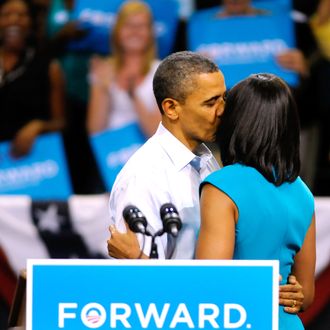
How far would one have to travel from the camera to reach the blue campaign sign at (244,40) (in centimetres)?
637

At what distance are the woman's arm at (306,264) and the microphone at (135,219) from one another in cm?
50

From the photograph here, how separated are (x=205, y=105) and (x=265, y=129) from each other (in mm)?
258

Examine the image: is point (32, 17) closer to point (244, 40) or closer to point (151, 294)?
point (244, 40)

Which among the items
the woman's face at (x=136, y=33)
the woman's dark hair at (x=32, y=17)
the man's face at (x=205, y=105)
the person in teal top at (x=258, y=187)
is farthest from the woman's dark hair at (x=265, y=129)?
the woman's dark hair at (x=32, y=17)

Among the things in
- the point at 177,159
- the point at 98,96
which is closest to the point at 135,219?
the point at 177,159

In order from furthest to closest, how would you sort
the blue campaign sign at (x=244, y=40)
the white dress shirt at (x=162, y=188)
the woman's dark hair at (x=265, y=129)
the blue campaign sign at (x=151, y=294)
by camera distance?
the blue campaign sign at (x=244, y=40), the white dress shirt at (x=162, y=188), the woman's dark hair at (x=265, y=129), the blue campaign sign at (x=151, y=294)

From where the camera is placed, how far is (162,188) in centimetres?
313

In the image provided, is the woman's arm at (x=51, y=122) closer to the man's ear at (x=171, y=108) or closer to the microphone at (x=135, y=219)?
the man's ear at (x=171, y=108)

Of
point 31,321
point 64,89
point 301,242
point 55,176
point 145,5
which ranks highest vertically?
point 145,5

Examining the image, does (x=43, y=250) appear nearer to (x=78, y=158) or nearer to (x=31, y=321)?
(x=78, y=158)

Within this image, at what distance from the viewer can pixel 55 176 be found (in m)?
6.65

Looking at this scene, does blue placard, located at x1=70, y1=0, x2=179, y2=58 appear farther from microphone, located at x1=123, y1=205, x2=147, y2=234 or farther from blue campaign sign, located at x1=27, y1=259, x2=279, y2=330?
blue campaign sign, located at x1=27, y1=259, x2=279, y2=330

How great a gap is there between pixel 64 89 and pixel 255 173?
3.79 m

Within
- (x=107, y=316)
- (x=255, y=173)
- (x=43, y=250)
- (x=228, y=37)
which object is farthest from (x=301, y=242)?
(x=228, y=37)
